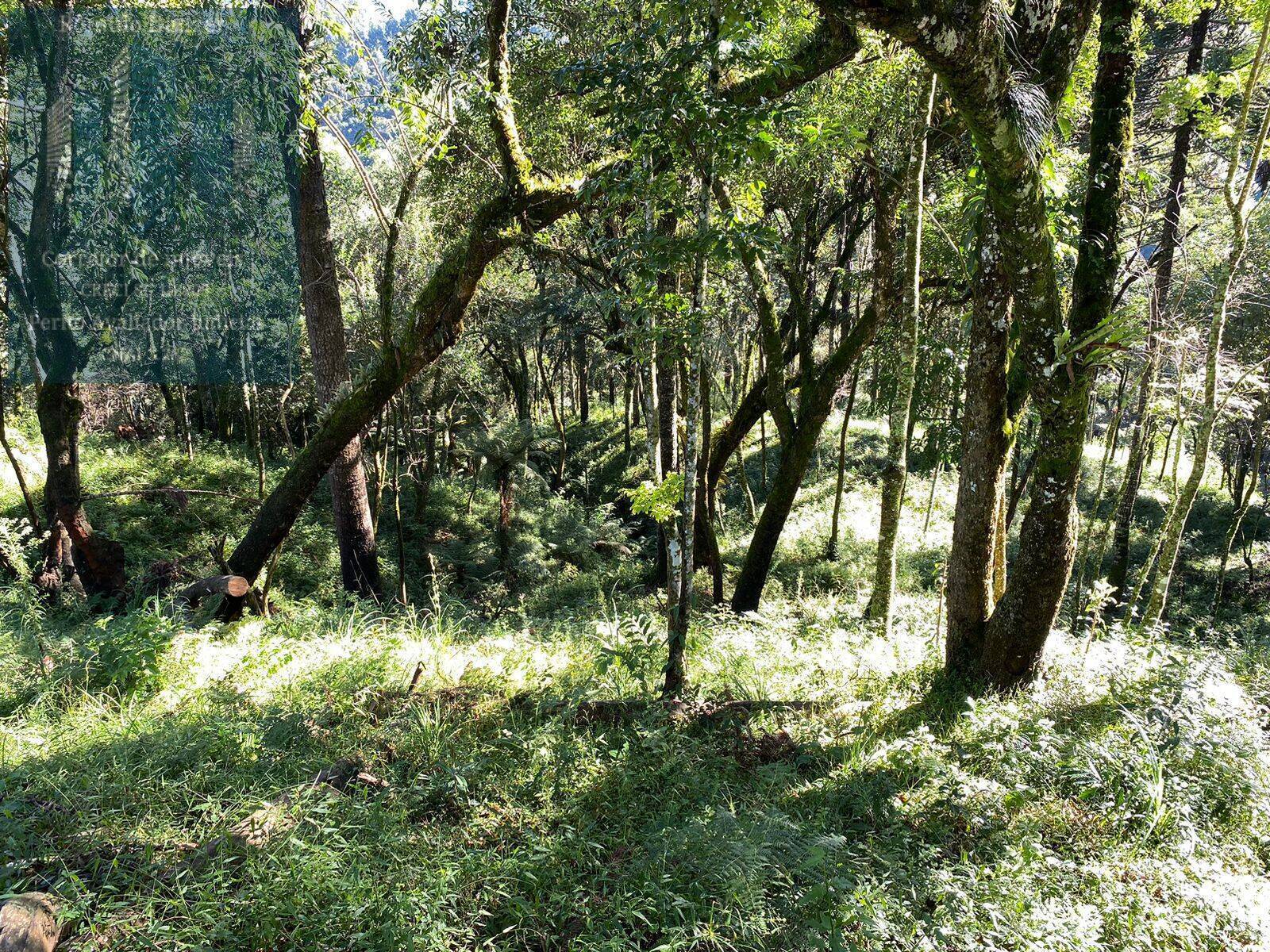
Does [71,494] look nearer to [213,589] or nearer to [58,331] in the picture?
[58,331]

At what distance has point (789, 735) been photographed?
184 inches

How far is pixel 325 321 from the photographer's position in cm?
844

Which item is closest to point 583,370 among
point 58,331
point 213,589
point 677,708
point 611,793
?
point 58,331

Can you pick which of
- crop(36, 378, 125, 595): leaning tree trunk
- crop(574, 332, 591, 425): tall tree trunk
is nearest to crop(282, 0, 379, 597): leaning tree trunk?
crop(36, 378, 125, 595): leaning tree trunk

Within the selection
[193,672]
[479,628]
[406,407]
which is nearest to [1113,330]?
[479,628]

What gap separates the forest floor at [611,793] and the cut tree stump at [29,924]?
0.27ft

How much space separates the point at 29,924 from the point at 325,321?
7.17m

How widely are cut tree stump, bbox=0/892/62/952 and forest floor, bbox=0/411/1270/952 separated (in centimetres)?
8

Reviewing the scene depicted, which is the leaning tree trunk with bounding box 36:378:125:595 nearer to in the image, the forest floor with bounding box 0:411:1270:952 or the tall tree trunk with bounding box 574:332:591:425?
the forest floor with bounding box 0:411:1270:952

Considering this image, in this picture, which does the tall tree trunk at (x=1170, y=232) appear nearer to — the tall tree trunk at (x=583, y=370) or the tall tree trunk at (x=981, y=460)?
the tall tree trunk at (x=981, y=460)

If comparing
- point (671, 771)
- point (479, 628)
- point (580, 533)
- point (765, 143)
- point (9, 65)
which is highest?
point (9, 65)

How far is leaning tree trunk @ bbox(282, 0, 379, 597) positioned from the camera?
317 inches

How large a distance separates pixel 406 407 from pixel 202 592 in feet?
33.2

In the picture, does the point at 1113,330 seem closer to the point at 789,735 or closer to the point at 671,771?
the point at 789,735
